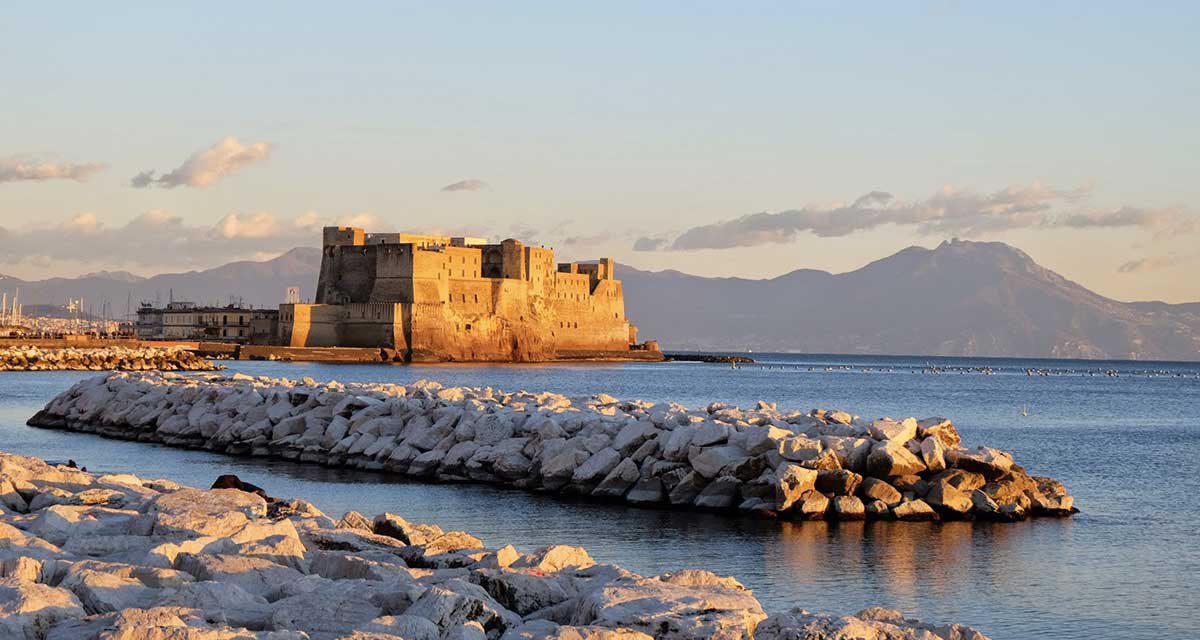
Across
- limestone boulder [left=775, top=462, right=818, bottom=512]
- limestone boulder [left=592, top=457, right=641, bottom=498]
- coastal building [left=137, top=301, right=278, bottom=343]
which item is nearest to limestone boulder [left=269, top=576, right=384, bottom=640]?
limestone boulder [left=775, top=462, right=818, bottom=512]

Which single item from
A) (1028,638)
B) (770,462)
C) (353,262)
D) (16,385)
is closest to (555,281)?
(353,262)

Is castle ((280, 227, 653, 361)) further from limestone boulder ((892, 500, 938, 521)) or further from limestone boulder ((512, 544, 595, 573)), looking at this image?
limestone boulder ((512, 544, 595, 573))

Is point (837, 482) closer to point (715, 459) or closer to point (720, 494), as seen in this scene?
point (720, 494)

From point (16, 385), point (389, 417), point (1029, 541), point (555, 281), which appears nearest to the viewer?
point (1029, 541)

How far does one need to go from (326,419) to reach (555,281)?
5619 centimetres

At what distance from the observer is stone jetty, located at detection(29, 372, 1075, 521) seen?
1174 centimetres

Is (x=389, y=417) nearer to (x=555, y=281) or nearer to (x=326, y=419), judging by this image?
(x=326, y=419)

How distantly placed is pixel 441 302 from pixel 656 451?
174ft

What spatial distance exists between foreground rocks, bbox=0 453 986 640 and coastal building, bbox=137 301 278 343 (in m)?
64.6

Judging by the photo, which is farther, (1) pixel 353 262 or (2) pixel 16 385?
(1) pixel 353 262

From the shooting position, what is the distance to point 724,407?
15.4 meters

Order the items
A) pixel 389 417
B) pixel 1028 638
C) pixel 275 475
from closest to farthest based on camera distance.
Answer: pixel 1028 638
pixel 275 475
pixel 389 417

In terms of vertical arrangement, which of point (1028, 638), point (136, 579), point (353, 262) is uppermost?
point (353, 262)

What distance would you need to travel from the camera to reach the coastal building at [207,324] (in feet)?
240
